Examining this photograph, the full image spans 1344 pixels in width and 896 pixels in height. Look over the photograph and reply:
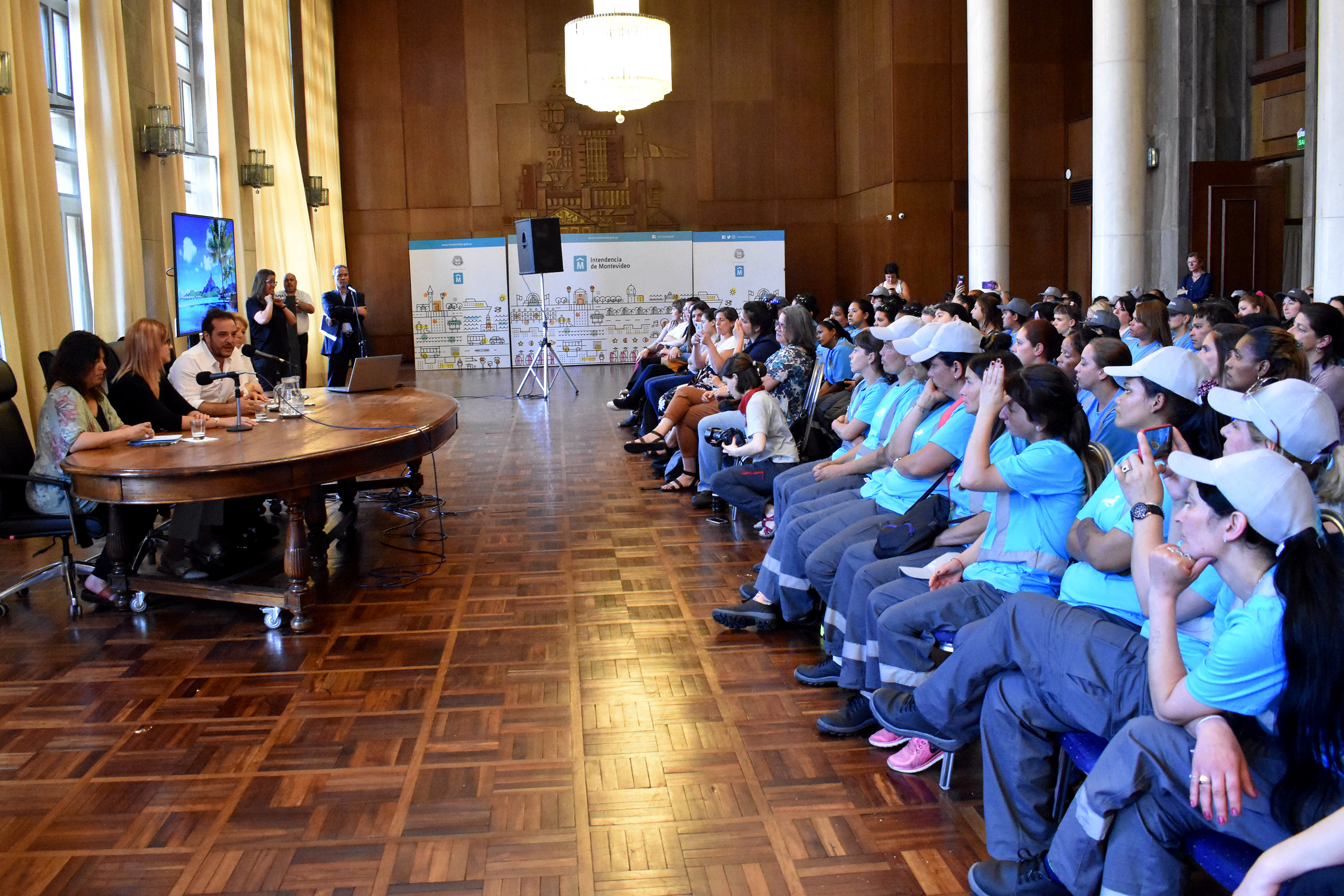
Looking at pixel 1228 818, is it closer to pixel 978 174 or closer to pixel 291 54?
pixel 978 174

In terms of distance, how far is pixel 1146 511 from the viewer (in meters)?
2.16

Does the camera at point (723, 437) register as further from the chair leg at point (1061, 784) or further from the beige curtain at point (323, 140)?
the beige curtain at point (323, 140)

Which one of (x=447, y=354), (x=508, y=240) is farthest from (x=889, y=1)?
(x=447, y=354)

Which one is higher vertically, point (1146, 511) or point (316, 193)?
point (316, 193)

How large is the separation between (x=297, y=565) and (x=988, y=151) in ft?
32.3

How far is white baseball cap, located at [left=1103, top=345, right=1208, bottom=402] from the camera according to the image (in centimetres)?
263

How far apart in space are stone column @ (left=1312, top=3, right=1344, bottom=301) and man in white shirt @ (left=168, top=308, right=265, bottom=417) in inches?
257

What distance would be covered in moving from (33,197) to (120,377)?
7.36 ft

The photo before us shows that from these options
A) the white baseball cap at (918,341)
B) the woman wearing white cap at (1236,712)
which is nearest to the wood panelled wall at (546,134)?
the white baseball cap at (918,341)

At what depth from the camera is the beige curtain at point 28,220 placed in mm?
5910

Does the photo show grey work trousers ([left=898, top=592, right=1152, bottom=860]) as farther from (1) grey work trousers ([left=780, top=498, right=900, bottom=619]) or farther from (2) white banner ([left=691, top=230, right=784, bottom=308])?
(2) white banner ([left=691, top=230, right=784, bottom=308])

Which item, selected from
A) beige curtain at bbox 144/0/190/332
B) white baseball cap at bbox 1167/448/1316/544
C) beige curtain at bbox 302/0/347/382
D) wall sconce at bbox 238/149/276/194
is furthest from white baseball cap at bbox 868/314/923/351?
beige curtain at bbox 302/0/347/382

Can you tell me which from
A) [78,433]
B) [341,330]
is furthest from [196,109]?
[78,433]

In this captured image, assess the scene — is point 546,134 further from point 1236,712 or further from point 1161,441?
point 1236,712
